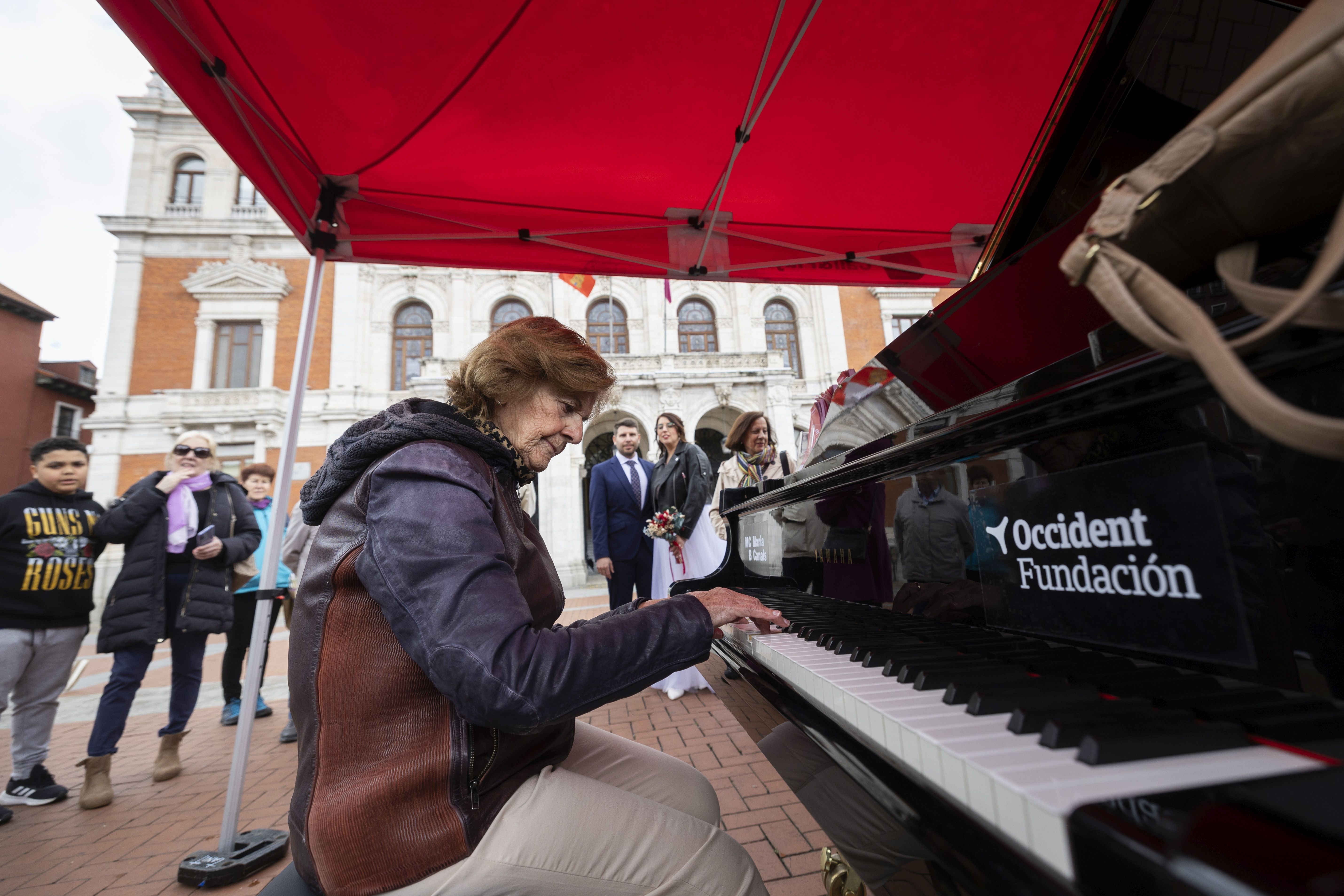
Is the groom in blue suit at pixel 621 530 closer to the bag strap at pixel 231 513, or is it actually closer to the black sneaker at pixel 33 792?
the bag strap at pixel 231 513

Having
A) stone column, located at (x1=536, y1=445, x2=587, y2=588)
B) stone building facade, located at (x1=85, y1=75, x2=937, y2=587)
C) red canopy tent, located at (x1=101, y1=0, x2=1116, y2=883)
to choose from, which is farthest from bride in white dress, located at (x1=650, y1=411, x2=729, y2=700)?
stone building facade, located at (x1=85, y1=75, x2=937, y2=587)

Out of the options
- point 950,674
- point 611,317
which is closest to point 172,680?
point 950,674

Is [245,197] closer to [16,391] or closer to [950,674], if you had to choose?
[16,391]

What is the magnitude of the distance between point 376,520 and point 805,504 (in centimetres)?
119

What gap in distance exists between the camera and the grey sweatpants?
297 centimetres

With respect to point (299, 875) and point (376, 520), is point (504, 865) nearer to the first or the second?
point (299, 875)

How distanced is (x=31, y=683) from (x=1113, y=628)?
4.74 metres

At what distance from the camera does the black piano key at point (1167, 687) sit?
0.66 meters

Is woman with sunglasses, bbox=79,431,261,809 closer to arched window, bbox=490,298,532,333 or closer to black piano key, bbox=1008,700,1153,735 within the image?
black piano key, bbox=1008,700,1153,735

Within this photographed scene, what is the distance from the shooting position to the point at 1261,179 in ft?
1.80

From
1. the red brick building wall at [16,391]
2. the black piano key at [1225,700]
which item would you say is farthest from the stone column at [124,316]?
the black piano key at [1225,700]

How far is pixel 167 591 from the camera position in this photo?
340 cm

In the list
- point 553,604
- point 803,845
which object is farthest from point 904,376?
point 803,845

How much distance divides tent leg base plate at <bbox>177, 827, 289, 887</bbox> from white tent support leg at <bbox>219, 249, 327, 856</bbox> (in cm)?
4
